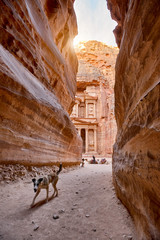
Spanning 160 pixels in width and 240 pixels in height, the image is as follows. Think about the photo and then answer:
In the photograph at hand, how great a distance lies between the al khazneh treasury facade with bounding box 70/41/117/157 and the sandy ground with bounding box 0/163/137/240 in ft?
87.8

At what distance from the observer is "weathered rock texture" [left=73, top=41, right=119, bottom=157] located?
3167 centimetres

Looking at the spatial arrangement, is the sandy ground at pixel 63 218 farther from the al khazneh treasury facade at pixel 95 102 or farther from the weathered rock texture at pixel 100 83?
the weathered rock texture at pixel 100 83

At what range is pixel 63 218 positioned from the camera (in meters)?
2.36

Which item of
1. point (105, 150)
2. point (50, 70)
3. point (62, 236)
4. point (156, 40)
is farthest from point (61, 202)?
point (105, 150)

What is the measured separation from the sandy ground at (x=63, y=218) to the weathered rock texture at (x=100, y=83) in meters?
27.0

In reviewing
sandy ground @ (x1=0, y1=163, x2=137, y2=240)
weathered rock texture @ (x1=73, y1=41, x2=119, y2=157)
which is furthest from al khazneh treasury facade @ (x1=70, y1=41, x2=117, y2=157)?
sandy ground @ (x1=0, y1=163, x2=137, y2=240)

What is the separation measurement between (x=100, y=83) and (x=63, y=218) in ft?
122

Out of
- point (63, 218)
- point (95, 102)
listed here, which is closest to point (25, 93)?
point (63, 218)

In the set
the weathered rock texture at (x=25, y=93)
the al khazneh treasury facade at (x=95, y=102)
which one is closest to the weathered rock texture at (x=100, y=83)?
the al khazneh treasury facade at (x=95, y=102)

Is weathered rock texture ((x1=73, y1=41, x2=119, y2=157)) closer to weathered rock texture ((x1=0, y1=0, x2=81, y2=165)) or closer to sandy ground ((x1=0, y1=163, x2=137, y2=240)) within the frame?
weathered rock texture ((x1=0, y1=0, x2=81, y2=165))

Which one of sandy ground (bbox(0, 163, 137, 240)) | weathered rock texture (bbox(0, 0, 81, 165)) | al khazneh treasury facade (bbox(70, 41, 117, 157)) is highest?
al khazneh treasury facade (bbox(70, 41, 117, 157))

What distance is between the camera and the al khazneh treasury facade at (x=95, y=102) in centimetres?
3174

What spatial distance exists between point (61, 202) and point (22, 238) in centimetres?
140

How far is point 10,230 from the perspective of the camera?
1.88 meters
